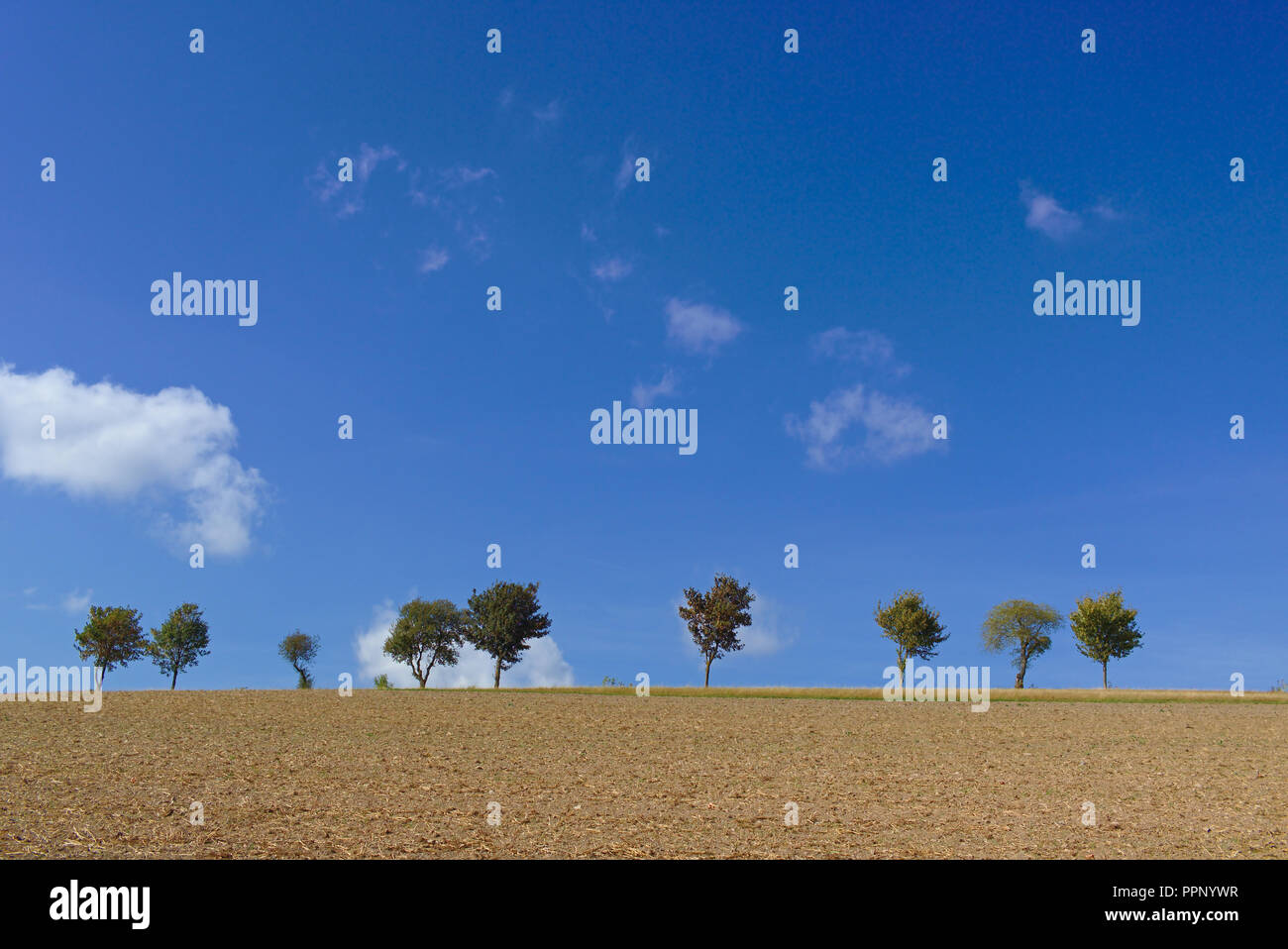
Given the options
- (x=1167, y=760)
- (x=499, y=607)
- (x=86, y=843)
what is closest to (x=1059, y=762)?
(x=1167, y=760)

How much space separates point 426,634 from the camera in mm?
101312

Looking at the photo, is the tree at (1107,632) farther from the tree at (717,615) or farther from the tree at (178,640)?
the tree at (178,640)

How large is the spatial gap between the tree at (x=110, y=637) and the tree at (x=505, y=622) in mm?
35167

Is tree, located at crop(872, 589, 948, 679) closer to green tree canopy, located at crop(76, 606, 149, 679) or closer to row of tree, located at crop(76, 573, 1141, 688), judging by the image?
row of tree, located at crop(76, 573, 1141, 688)

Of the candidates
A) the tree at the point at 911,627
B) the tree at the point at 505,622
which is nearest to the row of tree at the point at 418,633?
the tree at the point at 505,622

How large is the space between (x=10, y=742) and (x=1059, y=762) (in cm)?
3356

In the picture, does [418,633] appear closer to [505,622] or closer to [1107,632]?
[505,622]

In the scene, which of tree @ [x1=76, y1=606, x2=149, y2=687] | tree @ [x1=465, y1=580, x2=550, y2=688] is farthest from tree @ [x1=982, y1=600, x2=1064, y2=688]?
tree @ [x1=76, y1=606, x2=149, y2=687]

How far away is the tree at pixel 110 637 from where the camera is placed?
299 feet

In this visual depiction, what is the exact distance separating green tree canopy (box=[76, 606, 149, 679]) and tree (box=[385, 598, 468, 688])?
26203 mm

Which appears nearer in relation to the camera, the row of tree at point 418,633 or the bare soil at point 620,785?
the bare soil at point 620,785

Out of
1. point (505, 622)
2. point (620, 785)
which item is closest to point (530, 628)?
point (505, 622)

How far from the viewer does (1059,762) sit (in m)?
28.7
